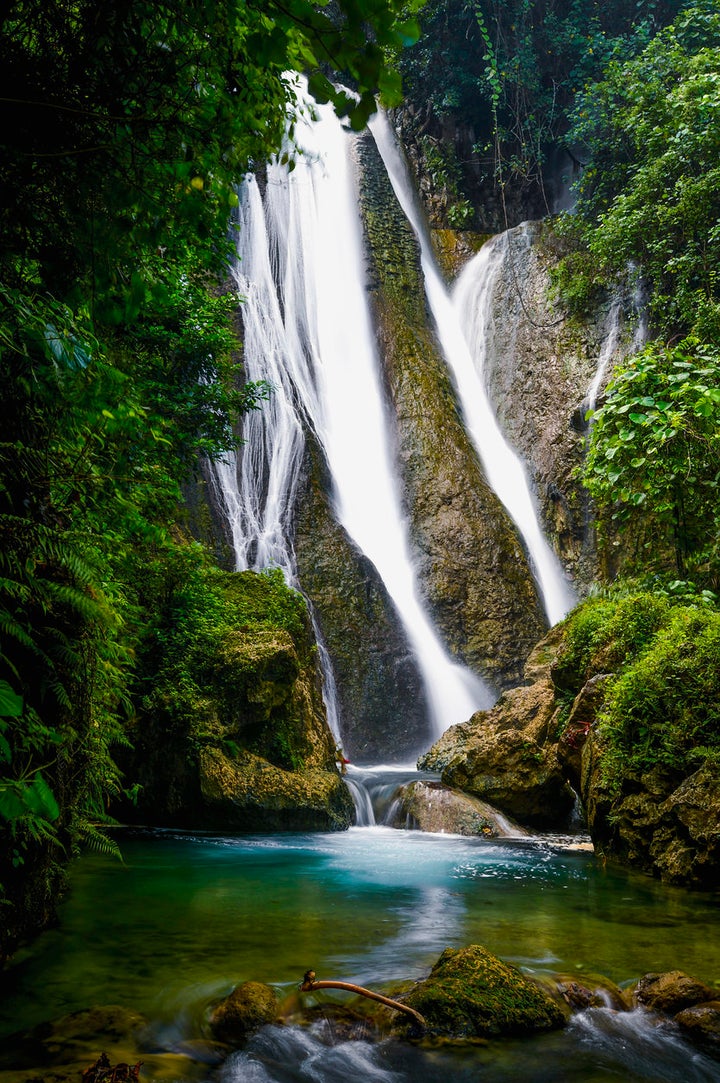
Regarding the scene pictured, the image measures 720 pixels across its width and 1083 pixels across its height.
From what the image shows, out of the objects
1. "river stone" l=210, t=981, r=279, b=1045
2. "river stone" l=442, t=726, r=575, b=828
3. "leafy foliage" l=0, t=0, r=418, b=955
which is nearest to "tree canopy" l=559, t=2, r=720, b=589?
"river stone" l=442, t=726, r=575, b=828

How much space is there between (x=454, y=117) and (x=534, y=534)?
15438 millimetres

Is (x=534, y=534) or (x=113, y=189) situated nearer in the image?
(x=113, y=189)

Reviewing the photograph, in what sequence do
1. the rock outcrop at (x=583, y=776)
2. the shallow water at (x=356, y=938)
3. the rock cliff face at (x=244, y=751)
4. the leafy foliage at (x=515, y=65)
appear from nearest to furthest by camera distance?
the shallow water at (x=356, y=938)
the rock outcrop at (x=583, y=776)
the rock cliff face at (x=244, y=751)
the leafy foliage at (x=515, y=65)

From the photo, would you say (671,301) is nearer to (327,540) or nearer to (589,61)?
(327,540)

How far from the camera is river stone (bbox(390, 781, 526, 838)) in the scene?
857 centimetres

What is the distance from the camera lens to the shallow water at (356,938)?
125 inches

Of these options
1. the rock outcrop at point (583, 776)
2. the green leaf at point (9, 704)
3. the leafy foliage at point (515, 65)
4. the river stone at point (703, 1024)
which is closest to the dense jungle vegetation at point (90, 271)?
the green leaf at point (9, 704)

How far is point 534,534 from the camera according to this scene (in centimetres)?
1714

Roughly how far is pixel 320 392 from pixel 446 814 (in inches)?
467

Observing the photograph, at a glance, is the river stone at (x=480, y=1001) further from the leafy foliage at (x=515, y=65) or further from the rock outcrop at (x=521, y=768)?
the leafy foliage at (x=515, y=65)

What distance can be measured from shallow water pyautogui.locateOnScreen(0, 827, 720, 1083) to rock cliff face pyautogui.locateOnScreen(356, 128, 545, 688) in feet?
25.1

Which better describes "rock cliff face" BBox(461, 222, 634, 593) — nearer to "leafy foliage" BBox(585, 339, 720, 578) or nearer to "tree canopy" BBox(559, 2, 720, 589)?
"tree canopy" BBox(559, 2, 720, 589)

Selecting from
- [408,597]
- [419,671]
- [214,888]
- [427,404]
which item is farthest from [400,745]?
[427,404]

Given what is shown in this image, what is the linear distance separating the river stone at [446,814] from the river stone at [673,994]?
492cm
